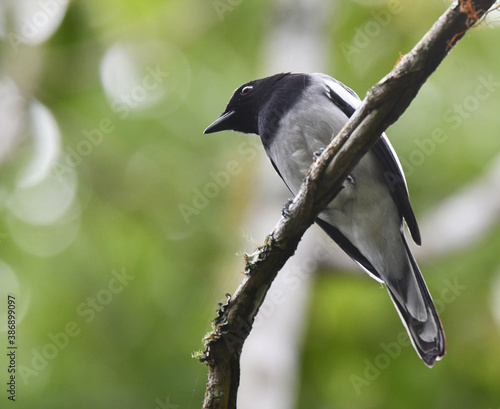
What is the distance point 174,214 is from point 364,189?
355cm

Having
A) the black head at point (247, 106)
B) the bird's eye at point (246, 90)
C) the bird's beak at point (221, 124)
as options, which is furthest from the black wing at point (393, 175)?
the bird's beak at point (221, 124)

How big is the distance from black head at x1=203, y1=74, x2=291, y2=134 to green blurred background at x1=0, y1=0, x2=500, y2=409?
5.64 ft

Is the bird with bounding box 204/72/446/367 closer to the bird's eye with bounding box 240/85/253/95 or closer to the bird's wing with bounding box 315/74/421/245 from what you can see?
the bird's wing with bounding box 315/74/421/245

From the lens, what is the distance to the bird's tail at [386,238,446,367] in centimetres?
336

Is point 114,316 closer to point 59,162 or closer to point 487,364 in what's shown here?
point 59,162

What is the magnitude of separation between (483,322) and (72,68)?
17.7 feet

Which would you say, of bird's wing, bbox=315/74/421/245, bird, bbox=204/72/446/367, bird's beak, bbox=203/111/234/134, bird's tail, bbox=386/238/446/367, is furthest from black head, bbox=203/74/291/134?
bird's tail, bbox=386/238/446/367

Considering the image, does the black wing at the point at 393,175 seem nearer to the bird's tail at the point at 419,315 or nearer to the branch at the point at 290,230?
the bird's tail at the point at 419,315

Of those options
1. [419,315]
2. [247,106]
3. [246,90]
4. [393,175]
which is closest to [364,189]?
[393,175]

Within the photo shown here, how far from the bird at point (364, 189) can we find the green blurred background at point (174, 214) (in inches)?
71.5

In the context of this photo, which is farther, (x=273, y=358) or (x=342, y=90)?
(x=273, y=358)

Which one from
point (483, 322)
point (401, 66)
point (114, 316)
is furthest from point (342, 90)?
point (114, 316)

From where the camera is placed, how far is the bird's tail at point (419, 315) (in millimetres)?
3359

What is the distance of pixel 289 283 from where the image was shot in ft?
17.5
